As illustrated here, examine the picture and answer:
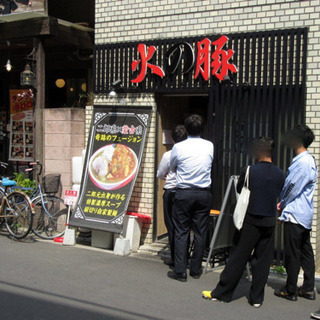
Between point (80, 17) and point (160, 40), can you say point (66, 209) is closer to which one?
point (160, 40)

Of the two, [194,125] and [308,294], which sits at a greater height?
[194,125]

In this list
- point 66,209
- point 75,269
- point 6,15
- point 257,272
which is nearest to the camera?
point 257,272

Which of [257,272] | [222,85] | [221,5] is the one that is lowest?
[257,272]

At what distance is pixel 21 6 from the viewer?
889 centimetres

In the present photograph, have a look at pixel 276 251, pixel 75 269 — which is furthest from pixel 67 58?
pixel 276 251

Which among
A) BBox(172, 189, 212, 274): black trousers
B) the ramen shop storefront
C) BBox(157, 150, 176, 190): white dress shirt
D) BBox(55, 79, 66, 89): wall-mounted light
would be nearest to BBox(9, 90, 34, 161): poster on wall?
BBox(55, 79, 66, 89): wall-mounted light

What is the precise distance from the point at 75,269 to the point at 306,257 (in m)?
3.03

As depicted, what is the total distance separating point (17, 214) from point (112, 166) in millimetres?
1895

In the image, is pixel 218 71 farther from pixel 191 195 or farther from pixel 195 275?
pixel 195 275

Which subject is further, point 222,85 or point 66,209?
point 66,209

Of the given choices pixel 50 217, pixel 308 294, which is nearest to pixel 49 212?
pixel 50 217

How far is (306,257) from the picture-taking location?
5.31m

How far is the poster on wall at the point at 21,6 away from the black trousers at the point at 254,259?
20.1 ft

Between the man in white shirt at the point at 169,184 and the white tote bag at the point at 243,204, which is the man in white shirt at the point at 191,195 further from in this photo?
the white tote bag at the point at 243,204
